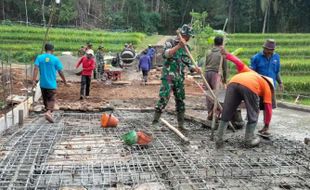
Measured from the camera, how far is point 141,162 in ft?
15.6

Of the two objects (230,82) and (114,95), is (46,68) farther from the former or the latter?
(114,95)

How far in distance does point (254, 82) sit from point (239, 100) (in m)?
0.31

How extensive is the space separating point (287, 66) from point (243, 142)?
14418 millimetres

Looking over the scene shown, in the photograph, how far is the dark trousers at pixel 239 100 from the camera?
17.9 ft

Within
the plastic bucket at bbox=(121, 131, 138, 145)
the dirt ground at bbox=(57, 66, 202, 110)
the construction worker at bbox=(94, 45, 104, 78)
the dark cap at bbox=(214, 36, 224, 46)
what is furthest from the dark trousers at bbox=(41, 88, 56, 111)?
the construction worker at bbox=(94, 45, 104, 78)

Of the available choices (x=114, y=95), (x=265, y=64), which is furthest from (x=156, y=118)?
(x=114, y=95)

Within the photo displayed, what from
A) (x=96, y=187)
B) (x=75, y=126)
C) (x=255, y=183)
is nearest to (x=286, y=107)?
(x=75, y=126)

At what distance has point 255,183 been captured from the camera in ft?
13.9

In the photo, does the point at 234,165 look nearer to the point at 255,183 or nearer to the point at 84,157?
the point at 255,183

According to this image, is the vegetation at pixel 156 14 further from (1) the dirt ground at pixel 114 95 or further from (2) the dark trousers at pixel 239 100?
(2) the dark trousers at pixel 239 100

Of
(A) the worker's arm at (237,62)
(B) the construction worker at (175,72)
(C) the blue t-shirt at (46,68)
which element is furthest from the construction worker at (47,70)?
(A) the worker's arm at (237,62)

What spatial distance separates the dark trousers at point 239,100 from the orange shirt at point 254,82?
6 centimetres

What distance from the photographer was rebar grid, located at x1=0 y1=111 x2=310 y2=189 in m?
4.15

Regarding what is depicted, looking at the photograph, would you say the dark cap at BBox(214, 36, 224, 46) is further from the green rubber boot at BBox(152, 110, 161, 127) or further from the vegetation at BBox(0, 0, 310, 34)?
the vegetation at BBox(0, 0, 310, 34)
